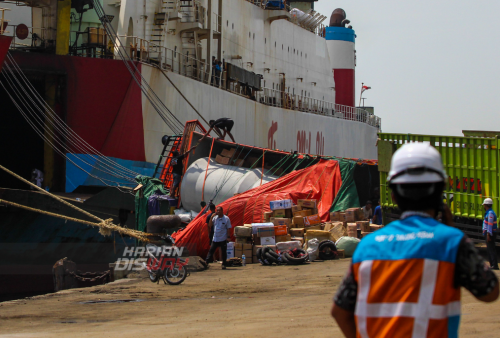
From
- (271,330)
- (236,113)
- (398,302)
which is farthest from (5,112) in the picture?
(398,302)

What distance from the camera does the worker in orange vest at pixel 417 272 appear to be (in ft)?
6.57

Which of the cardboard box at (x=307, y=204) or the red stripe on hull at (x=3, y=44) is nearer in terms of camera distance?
the cardboard box at (x=307, y=204)

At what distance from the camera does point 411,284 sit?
2006mm

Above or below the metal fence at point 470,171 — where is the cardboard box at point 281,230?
below

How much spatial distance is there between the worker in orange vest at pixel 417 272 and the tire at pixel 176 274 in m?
7.37

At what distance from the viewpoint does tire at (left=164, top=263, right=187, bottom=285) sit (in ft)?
30.4

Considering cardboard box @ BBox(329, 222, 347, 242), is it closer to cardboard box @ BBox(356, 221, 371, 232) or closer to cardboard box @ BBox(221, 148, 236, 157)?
cardboard box @ BBox(356, 221, 371, 232)

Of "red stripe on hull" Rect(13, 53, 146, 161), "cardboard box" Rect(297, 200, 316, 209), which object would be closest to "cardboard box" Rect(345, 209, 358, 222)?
"cardboard box" Rect(297, 200, 316, 209)

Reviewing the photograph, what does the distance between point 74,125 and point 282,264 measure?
30.3 feet

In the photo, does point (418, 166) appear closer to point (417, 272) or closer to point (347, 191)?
point (417, 272)

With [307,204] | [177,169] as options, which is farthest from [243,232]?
[177,169]

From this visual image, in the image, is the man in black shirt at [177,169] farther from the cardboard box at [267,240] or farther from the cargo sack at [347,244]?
the cargo sack at [347,244]

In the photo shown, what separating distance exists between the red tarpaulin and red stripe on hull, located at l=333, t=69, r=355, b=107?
3081 cm

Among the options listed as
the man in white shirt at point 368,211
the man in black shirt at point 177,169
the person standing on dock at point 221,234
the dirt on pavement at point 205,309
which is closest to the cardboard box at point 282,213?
the person standing on dock at point 221,234
